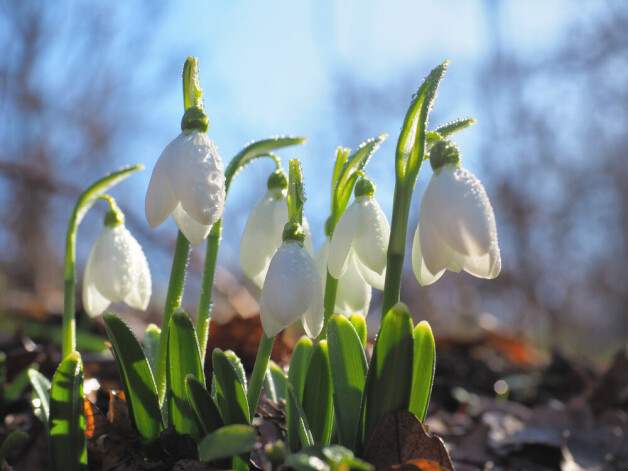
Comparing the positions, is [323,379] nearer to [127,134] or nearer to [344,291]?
[344,291]

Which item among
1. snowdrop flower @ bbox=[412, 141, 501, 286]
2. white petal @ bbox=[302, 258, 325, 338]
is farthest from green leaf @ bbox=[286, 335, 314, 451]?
snowdrop flower @ bbox=[412, 141, 501, 286]

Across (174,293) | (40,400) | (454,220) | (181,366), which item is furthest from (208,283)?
(454,220)

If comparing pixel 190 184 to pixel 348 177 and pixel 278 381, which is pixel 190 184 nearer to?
pixel 348 177

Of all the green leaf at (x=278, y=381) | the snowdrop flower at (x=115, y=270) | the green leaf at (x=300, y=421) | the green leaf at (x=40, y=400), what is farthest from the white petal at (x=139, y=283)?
the green leaf at (x=300, y=421)

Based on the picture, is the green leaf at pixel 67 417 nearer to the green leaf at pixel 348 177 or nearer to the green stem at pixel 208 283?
the green stem at pixel 208 283

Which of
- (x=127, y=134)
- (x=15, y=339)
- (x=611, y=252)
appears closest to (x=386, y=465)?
(x=15, y=339)
